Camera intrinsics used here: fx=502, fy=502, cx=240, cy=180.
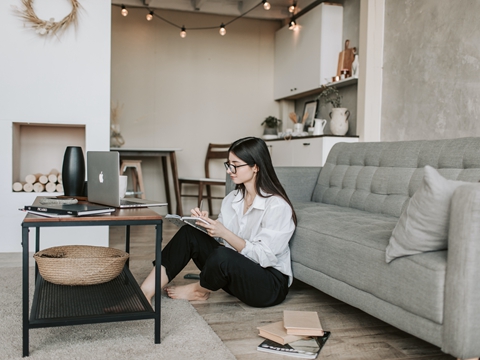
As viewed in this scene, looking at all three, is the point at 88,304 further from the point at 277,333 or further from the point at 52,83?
the point at 52,83

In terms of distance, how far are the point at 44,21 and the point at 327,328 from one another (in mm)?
3068

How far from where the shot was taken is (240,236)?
8.16 ft

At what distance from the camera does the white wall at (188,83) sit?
6.44 metres

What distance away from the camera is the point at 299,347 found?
189cm

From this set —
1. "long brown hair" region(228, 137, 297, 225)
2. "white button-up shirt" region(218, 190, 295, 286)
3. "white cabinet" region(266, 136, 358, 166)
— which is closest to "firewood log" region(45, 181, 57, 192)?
"white button-up shirt" region(218, 190, 295, 286)

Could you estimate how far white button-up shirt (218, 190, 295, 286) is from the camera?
2293 mm

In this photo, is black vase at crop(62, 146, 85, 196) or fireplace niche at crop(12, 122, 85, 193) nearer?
black vase at crop(62, 146, 85, 196)

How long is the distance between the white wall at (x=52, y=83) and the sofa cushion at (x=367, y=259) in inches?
73.9

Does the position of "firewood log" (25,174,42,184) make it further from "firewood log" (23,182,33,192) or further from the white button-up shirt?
the white button-up shirt

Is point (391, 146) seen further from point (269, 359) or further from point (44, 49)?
point (44, 49)

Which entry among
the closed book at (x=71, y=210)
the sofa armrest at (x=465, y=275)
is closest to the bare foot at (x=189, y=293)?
the closed book at (x=71, y=210)

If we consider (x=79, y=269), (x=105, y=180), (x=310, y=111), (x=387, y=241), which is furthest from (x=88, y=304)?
(x=310, y=111)

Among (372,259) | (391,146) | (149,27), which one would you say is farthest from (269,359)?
(149,27)

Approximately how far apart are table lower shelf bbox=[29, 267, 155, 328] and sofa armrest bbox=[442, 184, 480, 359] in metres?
1.06
